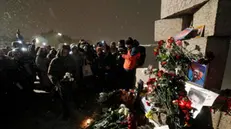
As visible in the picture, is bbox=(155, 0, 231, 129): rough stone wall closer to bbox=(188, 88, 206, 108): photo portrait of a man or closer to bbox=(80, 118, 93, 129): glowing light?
bbox=(188, 88, 206, 108): photo portrait of a man

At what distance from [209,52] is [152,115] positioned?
1728mm

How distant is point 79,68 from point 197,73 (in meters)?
4.36

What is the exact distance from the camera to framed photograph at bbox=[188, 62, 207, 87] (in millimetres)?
3330

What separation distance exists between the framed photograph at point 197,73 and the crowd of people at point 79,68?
2085 millimetres

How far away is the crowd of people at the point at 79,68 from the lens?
551 cm

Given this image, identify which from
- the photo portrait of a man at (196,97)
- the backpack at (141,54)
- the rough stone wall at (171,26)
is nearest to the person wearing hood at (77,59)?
the backpack at (141,54)

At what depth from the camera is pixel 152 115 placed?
3.62 metres

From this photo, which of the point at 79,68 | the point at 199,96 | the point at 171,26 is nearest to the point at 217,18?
the point at 199,96

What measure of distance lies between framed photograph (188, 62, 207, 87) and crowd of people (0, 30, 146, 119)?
2.09 metres

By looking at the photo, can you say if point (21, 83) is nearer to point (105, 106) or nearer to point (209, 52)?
point (105, 106)

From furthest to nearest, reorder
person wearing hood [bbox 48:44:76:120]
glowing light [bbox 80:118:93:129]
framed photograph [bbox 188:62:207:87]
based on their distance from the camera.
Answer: person wearing hood [bbox 48:44:76:120], glowing light [bbox 80:118:93:129], framed photograph [bbox 188:62:207:87]

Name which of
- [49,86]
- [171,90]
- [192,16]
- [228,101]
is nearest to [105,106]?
[171,90]

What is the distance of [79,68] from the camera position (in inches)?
256

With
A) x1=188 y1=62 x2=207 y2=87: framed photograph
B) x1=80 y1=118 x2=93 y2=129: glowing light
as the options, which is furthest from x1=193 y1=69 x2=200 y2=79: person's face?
x1=80 y1=118 x2=93 y2=129: glowing light
